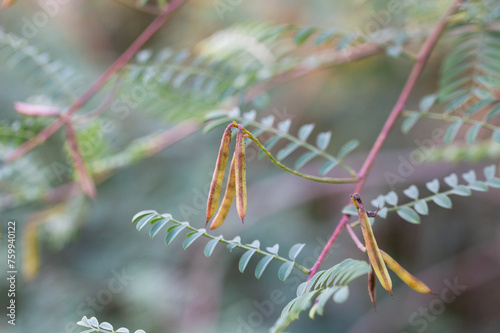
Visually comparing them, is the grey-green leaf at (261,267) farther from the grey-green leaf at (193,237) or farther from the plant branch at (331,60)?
the plant branch at (331,60)

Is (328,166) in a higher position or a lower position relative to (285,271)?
higher

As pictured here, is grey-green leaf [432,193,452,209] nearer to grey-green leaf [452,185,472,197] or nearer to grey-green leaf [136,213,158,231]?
grey-green leaf [452,185,472,197]

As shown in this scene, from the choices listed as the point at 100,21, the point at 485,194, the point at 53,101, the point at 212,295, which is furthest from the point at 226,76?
the point at 100,21

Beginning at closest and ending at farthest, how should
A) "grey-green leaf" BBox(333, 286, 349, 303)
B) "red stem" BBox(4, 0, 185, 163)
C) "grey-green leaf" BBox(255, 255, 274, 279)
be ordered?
1. "grey-green leaf" BBox(333, 286, 349, 303)
2. "grey-green leaf" BBox(255, 255, 274, 279)
3. "red stem" BBox(4, 0, 185, 163)

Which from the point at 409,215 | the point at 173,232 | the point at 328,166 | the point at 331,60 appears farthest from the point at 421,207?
the point at 331,60

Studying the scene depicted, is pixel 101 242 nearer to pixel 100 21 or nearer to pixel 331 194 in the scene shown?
pixel 331 194

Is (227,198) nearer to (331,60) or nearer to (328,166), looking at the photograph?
(328,166)

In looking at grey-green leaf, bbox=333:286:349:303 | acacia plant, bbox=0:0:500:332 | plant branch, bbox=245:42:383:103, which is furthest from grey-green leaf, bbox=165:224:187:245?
plant branch, bbox=245:42:383:103

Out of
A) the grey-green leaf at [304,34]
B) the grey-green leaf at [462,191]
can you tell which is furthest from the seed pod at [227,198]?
the grey-green leaf at [304,34]
